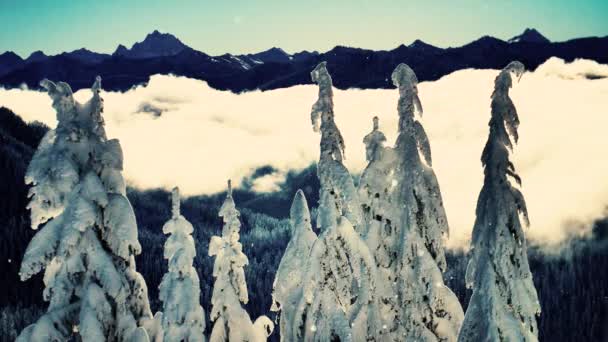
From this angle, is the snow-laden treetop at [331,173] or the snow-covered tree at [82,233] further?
the snow-laden treetop at [331,173]

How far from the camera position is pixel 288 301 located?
13.3m

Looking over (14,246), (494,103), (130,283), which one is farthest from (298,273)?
(14,246)

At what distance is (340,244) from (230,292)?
35.3ft

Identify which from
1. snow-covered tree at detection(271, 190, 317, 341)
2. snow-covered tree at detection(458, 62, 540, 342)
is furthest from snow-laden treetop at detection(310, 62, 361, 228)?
snow-covered tree at detection(458, 62, 540, 342)

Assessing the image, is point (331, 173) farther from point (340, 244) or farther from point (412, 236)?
point (412, 236)

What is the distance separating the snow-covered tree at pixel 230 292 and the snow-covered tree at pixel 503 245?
11889 mm

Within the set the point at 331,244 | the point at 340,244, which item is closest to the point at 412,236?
the point at 340,244

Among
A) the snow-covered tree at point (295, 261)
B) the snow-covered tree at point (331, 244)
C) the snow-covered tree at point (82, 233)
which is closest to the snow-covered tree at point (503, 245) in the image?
the snow-covered tree at point (331, 244)

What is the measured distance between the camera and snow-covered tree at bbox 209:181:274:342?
20.8 metres

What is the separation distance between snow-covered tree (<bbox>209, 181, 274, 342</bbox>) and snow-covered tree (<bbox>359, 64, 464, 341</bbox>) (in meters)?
8.63

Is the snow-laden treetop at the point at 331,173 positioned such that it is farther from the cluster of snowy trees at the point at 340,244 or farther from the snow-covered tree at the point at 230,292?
the snow-covered tree at the point at 230,292

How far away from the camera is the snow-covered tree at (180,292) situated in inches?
762

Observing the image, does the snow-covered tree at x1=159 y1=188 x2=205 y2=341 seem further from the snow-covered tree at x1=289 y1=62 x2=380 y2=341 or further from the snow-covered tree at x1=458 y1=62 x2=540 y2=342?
the snow-covered tree at x1=458 y1=62 x2=540 y2=342

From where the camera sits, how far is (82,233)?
8.57 meters
